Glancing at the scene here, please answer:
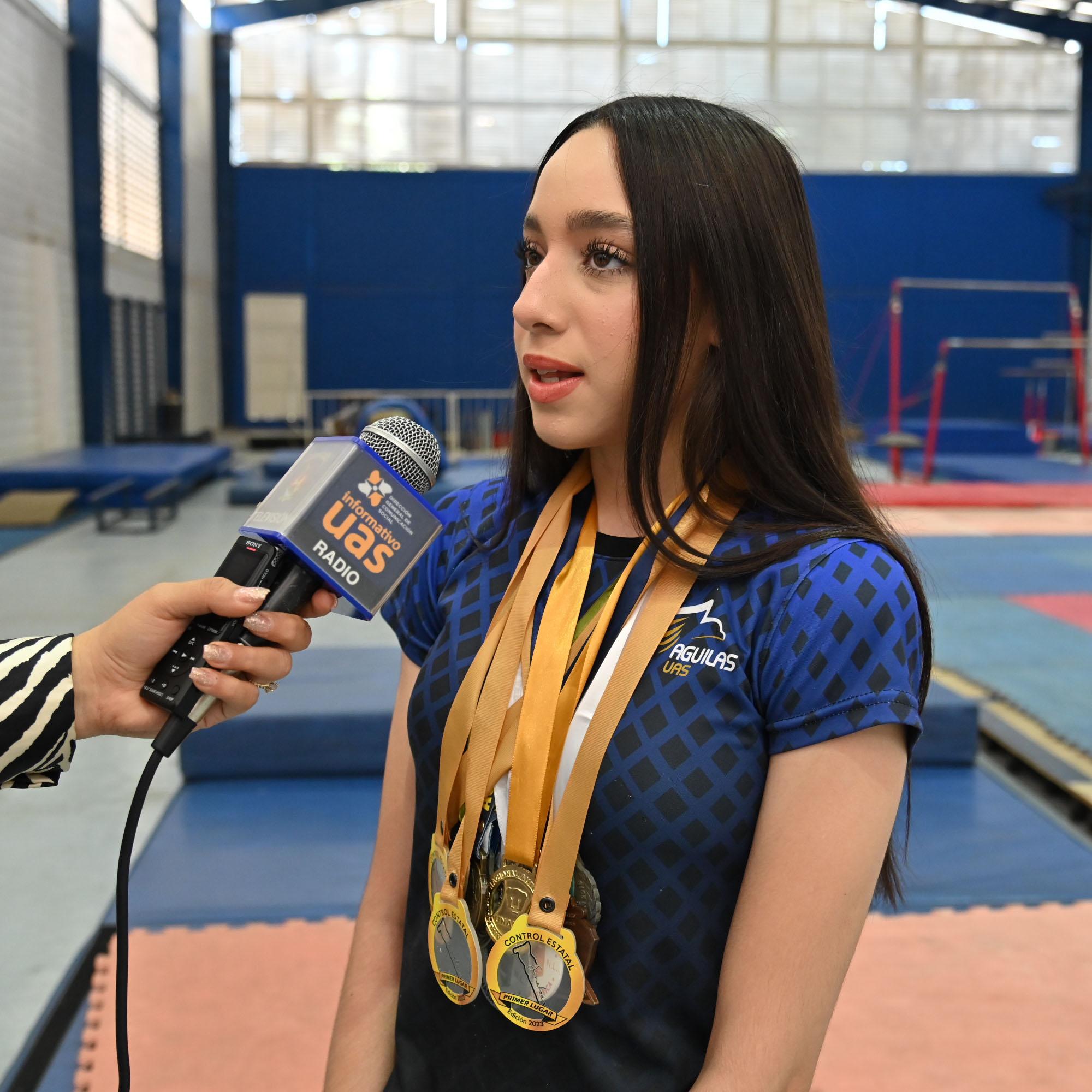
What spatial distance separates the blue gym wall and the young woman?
1514cm

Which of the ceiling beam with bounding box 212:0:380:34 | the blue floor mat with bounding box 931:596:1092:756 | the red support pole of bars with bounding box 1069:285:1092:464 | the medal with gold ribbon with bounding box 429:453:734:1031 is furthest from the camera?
the ceiling beam with bounding box 212:0:380:34

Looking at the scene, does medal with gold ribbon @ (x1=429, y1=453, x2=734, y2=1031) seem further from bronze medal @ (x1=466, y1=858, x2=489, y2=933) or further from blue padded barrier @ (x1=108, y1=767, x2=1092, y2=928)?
blue padded barrier @ (x1=108, y1=767, x2=1092, y2=928)

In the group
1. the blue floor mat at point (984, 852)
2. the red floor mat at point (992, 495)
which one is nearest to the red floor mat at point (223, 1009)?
the blue floor mat at point (984, 852)

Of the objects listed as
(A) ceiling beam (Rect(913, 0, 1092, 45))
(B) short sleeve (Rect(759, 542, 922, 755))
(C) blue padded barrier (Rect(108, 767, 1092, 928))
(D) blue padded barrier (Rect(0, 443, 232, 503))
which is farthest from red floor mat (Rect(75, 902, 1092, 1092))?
(A) ceiling beam (Rect(913, 0, 1092, 45))

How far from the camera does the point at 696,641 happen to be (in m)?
1.09

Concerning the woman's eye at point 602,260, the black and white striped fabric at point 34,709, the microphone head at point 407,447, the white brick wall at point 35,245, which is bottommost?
the black and white striped fabric at point 34,709

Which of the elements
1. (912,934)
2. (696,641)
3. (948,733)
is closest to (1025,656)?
(948,733)

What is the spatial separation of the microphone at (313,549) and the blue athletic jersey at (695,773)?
259 mm

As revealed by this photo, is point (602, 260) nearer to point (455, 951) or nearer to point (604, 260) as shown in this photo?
point (604, 260)

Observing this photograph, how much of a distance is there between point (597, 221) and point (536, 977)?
0.73 metres

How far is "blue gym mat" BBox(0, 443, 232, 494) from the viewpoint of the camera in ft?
29.8

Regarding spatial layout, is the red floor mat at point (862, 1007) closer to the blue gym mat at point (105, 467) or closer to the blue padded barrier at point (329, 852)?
the blue padded barrier at point (329, 852)

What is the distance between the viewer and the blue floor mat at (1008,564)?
5.98 m

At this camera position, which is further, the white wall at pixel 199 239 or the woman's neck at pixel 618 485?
the white wall at pixel 199 239
